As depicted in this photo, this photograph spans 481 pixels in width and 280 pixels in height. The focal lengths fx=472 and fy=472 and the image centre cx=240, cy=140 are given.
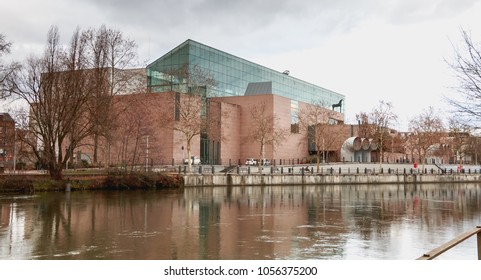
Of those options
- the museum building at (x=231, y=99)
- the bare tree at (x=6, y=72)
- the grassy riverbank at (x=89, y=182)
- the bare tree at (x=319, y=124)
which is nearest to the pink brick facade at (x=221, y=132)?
the museum building at (x=231, y=99)

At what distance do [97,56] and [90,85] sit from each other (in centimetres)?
620

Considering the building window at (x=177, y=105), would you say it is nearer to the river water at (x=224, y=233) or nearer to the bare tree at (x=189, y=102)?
the bare tree at (x=189, y=102)

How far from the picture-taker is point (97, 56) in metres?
41.9

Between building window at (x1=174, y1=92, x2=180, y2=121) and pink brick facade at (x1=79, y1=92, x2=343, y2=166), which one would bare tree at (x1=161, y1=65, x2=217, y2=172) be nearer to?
building window at (x1=174, y1=92, x2=180, y2=121)

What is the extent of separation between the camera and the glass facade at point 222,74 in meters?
69.6

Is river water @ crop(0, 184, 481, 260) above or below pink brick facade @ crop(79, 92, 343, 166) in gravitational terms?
below

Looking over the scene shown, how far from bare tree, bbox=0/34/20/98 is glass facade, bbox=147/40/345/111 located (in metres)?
22.9

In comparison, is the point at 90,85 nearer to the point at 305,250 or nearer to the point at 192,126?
the point at 192,126

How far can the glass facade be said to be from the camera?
228 feet

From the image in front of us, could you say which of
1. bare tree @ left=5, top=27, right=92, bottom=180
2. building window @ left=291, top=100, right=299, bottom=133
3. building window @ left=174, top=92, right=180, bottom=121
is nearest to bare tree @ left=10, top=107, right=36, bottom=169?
bare tree @ left=5, top=27, right=92, bottom=180

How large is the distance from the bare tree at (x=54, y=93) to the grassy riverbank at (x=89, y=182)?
1.36m

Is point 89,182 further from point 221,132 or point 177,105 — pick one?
point 221,132

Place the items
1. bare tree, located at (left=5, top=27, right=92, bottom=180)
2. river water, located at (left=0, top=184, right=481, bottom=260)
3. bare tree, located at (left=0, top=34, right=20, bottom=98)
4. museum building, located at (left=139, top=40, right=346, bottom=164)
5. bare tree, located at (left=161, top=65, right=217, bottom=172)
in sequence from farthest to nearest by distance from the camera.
A: 1. museum building, located at (left=139, top=40, right=346, bottom=164)
2. bare tree, located at (left=161, top=65, right=217, bottom=172)
3. bare tree, located at (left=5, top=27, right=92, bottom=180)
4. bare tree, located at (left=0, top=34, right=20, bottom=98)
5. river water, located at (left=0, top=184, right=481, bottom=260)
